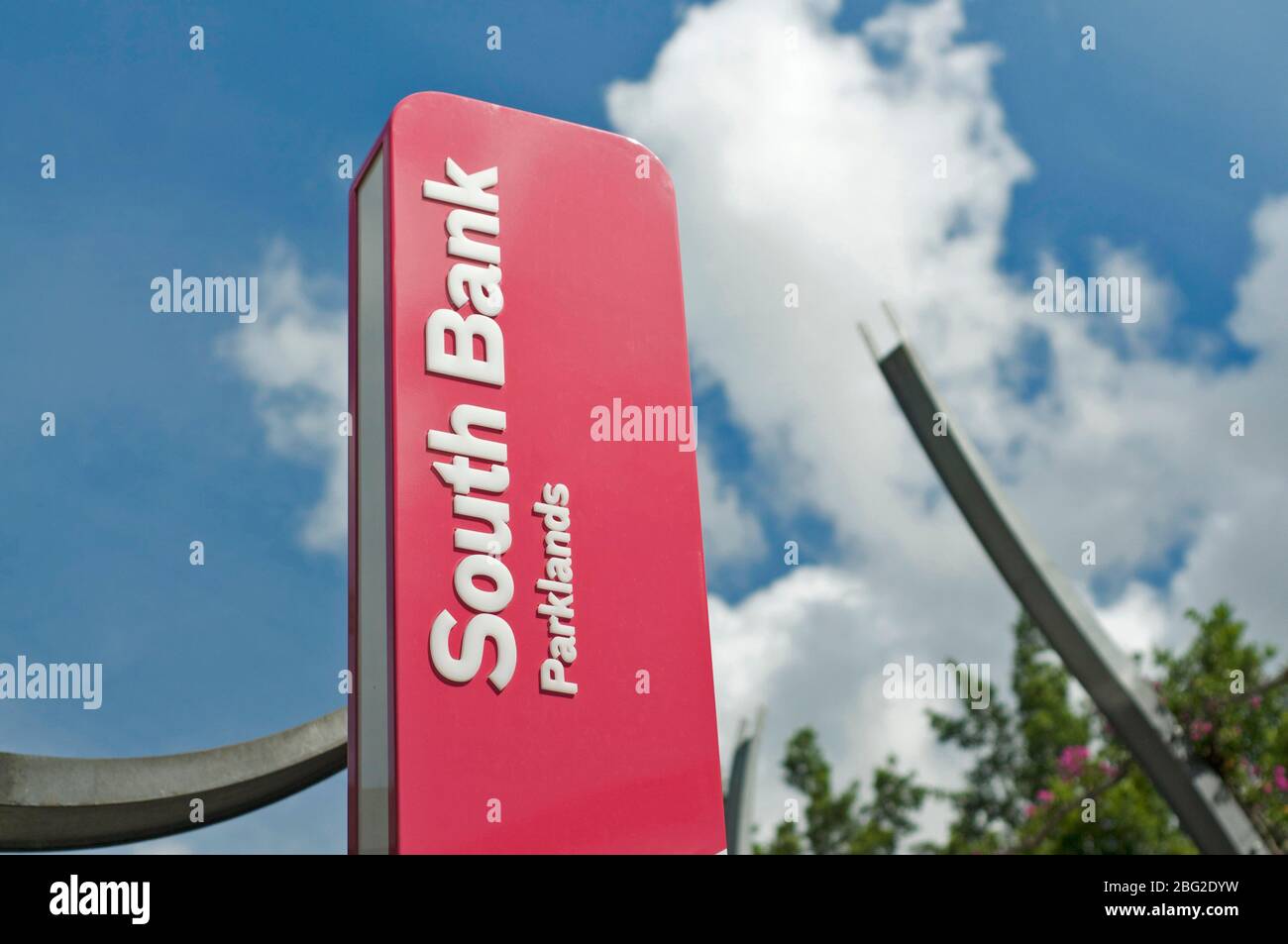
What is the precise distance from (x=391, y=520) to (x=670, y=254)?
7.22 ft

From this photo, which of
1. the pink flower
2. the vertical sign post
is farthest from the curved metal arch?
the pink flower

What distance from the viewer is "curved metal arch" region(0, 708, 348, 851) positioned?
7.41 m

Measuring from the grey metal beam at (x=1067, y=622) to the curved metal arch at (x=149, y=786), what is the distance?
4.51 m

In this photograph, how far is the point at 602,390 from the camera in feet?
19.3

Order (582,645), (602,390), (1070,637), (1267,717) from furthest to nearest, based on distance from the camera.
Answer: (1267,717) → (1070,637) → (602,390) → (582,645)

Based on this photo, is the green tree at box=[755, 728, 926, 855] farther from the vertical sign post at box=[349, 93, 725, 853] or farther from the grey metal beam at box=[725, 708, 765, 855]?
the vertical sign post at box=[349, 93, 725, 853]

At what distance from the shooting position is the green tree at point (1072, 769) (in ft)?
32.2

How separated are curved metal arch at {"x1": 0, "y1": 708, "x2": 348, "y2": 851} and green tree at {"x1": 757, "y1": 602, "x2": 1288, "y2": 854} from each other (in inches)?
246

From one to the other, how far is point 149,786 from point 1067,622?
6221 mm

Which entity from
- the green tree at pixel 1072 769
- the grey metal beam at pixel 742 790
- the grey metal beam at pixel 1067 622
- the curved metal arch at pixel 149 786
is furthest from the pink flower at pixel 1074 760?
the curved metal arch at pixel 149 786

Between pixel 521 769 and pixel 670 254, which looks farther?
pixel 670 254
